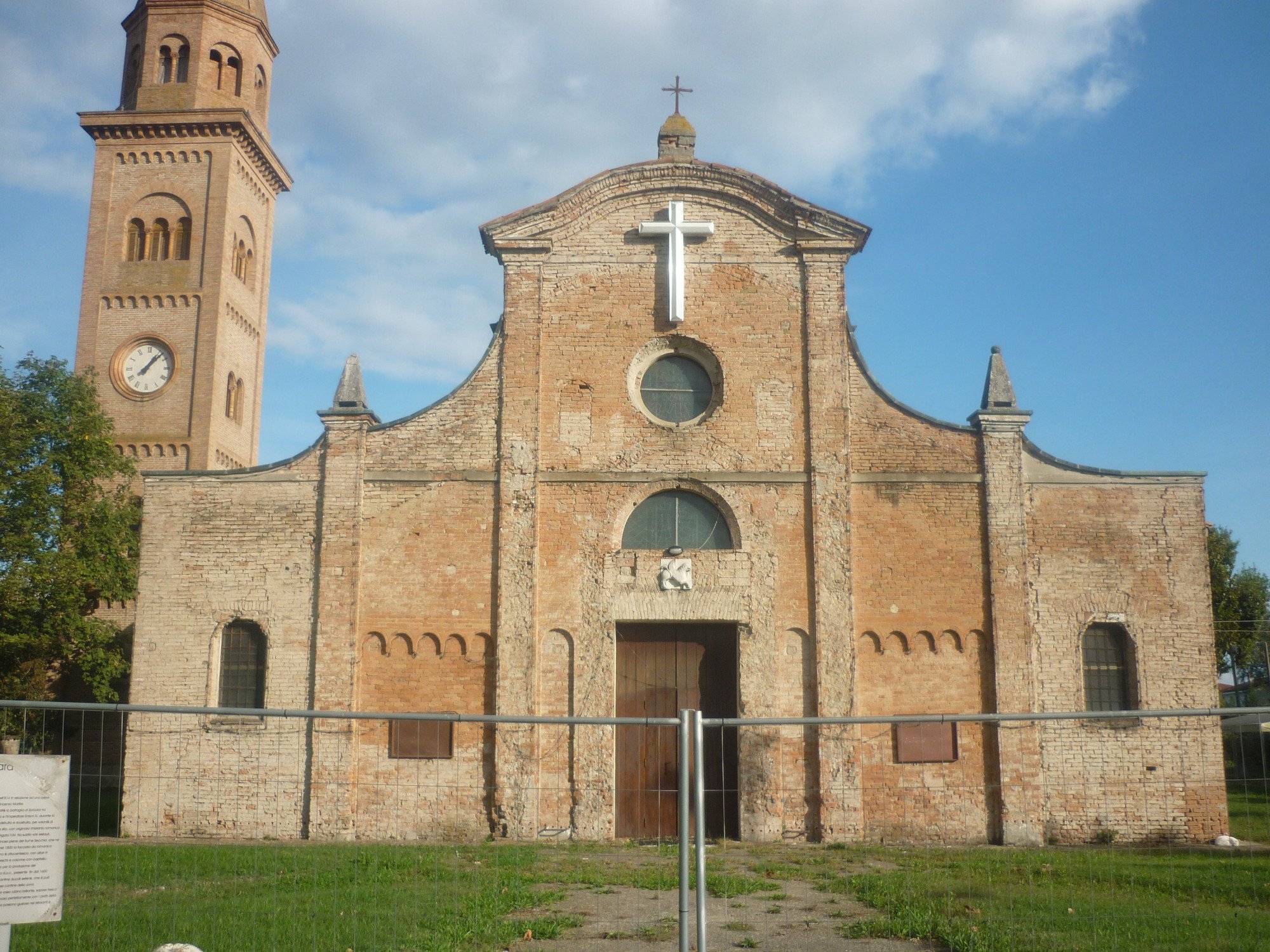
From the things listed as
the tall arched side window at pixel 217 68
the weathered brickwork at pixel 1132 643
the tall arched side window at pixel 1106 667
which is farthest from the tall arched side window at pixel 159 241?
the tall arched side window at pixel 1106 667

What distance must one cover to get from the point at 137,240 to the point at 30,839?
82.0 ft

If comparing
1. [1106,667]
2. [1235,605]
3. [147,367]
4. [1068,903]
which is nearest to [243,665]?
[1068,903]

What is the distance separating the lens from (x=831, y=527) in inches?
597

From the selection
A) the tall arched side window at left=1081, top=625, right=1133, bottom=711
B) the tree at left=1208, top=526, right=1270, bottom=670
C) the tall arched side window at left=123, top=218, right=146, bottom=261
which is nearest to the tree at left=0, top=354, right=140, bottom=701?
the tall arched side window at left=123, top=218, right=146, bottom=261

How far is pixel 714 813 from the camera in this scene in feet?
49.0

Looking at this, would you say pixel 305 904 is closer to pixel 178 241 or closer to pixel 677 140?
pixel 677 140

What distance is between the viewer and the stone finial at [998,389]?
15.7 metres

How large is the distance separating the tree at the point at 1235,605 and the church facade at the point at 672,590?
20522 millimetres

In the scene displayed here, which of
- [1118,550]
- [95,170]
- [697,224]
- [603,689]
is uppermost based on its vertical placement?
[95,170]

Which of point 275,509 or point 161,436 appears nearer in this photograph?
point 275,509

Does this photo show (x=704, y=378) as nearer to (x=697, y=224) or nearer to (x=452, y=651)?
(x=697, y=224)

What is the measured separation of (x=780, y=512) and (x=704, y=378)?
233cm

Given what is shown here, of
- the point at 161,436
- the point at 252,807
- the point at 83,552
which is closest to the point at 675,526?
the point at 252,807

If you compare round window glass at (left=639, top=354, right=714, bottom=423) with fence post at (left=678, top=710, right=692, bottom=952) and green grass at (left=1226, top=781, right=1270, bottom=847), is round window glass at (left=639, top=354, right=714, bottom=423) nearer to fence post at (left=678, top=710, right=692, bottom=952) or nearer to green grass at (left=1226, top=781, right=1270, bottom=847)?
green grass at (left=1226, top=781, right=1270, bottom=847)
